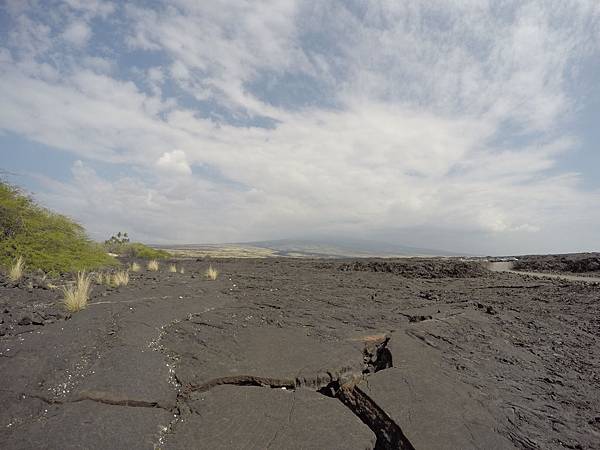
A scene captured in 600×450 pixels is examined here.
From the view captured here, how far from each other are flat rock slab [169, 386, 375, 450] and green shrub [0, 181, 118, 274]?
37.0 ft

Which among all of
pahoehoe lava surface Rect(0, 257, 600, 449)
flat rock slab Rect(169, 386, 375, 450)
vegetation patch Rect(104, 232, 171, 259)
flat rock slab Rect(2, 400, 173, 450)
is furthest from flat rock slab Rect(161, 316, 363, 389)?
vegetation patch Rect(104, 232, 171, 259)

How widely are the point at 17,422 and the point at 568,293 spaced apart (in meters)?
14.6

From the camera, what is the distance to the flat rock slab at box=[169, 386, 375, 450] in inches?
117

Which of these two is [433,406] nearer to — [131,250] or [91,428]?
[91,428]

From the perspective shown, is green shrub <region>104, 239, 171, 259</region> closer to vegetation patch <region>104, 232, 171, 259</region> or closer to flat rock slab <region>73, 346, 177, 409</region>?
vegetation patch <region>104, 232, 171, 259</region>

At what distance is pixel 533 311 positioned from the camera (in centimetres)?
867

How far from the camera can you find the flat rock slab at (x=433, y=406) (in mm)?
3146

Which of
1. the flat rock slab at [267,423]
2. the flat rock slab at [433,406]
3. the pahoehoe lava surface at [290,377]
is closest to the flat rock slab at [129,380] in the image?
the pahoehoe lava surface at [290,377]

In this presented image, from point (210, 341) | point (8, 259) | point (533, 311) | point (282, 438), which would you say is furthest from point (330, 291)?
point (8, 259)

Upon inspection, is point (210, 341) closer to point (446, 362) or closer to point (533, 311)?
point (446, 362)

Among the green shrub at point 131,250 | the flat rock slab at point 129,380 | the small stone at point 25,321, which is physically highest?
the green shrub at point 131,250

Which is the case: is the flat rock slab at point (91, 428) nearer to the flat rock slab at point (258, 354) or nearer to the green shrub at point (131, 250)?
the flat rock slab at point (258, 354)

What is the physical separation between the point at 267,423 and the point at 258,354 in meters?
1.75

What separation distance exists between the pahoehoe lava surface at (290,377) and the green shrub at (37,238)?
177 inches
